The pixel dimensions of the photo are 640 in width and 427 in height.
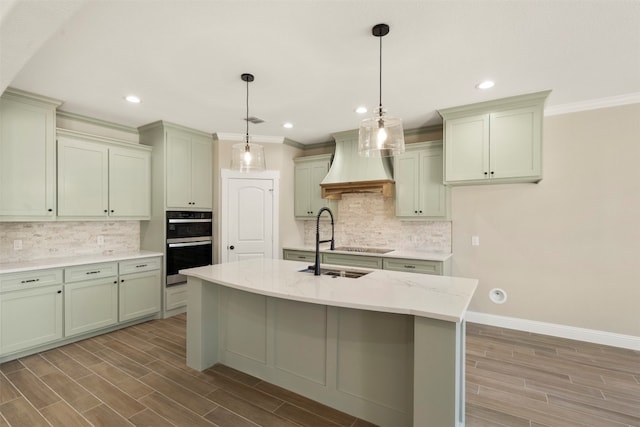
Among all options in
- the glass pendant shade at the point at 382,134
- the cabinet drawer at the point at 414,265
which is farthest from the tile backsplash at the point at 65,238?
the glass pendant shade at the point at 382,134

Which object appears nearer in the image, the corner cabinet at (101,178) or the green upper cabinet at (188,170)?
the corner cabinet at (101,178)

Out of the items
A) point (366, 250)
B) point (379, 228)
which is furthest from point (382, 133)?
point (379, 228)

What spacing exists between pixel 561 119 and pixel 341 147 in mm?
2714

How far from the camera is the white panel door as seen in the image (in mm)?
4719

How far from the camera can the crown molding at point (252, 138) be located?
4.68 m

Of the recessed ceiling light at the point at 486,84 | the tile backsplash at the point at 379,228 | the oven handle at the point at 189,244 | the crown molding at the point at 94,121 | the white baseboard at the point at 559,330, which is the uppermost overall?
the recessed ceiling light at the point at 486,84

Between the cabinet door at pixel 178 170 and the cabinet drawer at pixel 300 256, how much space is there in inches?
65.3

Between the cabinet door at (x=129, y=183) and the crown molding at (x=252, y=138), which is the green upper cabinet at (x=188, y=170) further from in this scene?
the cabinet door at (x=129, y=183)

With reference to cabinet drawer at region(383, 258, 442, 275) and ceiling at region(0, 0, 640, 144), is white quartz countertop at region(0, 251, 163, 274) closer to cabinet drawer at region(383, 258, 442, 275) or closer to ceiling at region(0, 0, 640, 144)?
ceiling at region(0, 0, 640, 144)

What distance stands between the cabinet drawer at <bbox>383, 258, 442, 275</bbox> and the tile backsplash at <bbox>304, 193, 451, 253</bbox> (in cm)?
64

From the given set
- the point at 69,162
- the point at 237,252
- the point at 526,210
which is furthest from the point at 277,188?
the point at 526,210

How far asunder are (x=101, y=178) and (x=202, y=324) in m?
2.41

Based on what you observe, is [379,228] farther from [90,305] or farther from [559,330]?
[90,305]

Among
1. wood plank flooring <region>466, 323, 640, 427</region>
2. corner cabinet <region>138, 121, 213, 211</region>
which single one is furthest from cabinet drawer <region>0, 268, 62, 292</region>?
wood plank flooring <region>466, 323, 640, 427</region>
